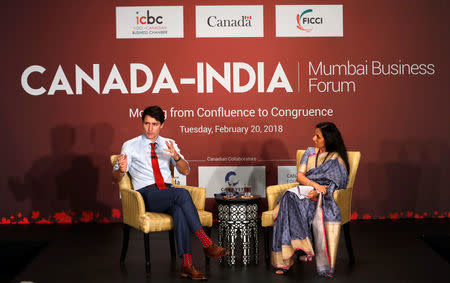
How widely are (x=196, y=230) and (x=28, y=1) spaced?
343 cm

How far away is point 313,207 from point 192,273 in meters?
1.02

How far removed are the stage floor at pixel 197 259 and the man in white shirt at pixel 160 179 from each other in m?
0.23

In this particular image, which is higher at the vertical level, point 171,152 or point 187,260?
point 171,152

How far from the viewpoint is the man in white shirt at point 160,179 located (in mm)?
3945

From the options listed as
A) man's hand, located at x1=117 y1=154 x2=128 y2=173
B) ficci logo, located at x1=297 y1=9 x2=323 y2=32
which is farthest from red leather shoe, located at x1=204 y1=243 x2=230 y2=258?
ficci logo, located at x1=297 y1=9 x2=323 y2=32

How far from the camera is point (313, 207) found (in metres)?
4.08

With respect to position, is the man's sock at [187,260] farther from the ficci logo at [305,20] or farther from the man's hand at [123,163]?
the ficci logo at [305,20]

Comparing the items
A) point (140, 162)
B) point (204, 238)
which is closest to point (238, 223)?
point (204, 238)

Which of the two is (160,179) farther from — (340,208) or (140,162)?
(340,208)

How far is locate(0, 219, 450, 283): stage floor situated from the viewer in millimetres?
3852

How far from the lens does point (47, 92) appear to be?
5918 millimetres

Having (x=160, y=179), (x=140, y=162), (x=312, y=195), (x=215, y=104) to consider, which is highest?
(x=215, y=104)

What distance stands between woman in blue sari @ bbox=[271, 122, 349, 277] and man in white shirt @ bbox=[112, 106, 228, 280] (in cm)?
45

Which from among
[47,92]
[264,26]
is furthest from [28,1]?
[264,26]
